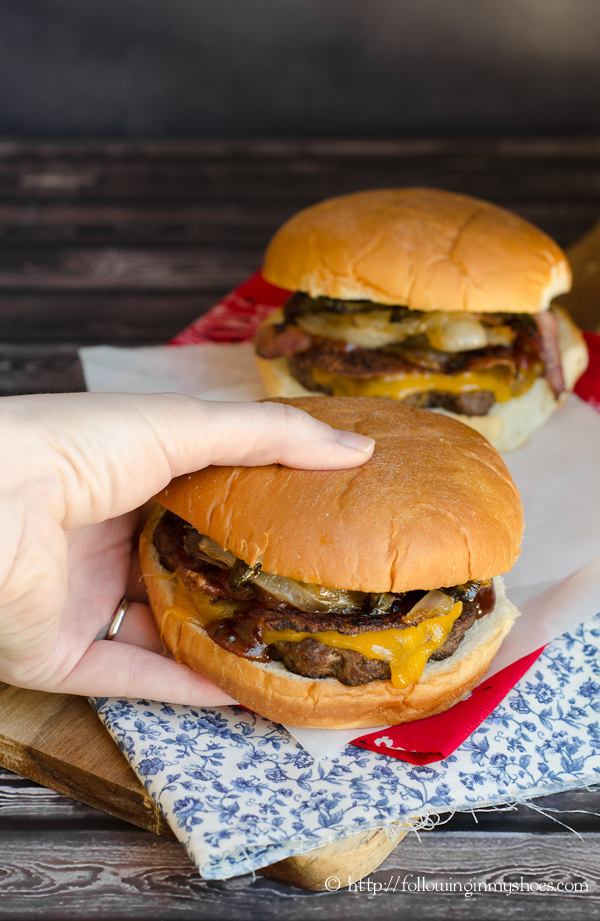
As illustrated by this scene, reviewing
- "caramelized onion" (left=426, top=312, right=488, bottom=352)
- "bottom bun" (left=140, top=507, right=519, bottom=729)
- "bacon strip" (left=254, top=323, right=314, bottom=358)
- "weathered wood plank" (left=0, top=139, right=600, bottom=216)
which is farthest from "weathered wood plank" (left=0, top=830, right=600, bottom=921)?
"weathered wood plank" (left=0, top=139, right=600, bottom=216)

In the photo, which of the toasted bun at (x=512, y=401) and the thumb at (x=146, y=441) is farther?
the toasted bun at (x=512, y=401)

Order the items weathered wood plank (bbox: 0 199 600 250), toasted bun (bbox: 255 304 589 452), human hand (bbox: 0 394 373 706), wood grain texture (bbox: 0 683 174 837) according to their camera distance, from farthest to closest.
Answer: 1. weathered wood plank (bbox: 0 199 600 250)
2. toasted bun (bbox: 255 304 589 452)
3. wood grain texture (bbox: 0 683 174 837)
4. human hand (bbox: 0 394 373 706)

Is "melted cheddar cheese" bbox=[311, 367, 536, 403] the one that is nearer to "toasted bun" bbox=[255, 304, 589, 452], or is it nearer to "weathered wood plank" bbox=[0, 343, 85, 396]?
"toasted bun" bbox=[255, 304, 589, 452]

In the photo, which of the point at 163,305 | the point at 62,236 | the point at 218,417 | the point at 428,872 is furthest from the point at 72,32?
the point at 428,872

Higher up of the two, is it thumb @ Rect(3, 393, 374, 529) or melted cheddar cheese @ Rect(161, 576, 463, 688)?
thumb @ Rect(3, 393, 374, 529)

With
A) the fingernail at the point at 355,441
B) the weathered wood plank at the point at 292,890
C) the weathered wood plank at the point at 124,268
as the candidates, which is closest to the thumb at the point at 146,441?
the fingernail at the point at 355,441

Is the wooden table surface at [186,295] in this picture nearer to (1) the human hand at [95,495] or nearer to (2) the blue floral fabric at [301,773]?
(2) the blue floral fabric at [301,773]
